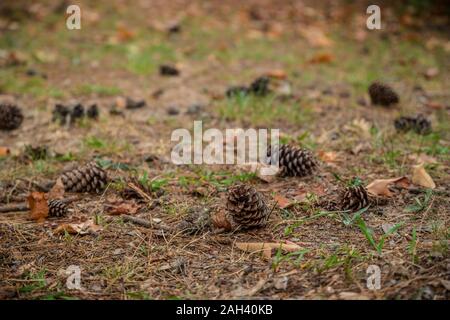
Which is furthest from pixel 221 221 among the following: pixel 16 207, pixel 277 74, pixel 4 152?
pixel 277 74

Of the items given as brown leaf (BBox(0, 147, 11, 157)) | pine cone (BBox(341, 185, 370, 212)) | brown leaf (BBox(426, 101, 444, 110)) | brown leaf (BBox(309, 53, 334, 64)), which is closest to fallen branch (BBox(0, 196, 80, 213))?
brown leaf (BBox(0, 147, 11, 157))

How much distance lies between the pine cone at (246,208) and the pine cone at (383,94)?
2.11m

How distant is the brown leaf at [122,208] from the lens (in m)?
2.35

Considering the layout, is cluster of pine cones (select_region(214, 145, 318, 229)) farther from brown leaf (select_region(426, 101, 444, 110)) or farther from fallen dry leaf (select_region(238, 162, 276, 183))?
brown leaf (select_region(426, 101, 444, 110))

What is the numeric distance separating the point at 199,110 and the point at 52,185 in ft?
4.72

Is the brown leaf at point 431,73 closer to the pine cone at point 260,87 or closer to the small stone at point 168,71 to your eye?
the pine cone at point 260,87

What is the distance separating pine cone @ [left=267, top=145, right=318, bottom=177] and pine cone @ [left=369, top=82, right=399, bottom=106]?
1.46 meters

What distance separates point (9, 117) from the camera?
346 centimetres

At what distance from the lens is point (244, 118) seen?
3.59 meters

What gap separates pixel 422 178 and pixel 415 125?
2.86 feet

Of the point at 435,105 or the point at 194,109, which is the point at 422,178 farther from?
the point at 194,109

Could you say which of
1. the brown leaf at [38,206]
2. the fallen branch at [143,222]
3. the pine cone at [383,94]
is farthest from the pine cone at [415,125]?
the brown leaf at [38,206]

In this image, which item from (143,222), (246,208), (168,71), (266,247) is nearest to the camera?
(266,247)

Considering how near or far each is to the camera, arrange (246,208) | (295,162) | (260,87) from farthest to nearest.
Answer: (260,87)
(295,162)
(246,208)
